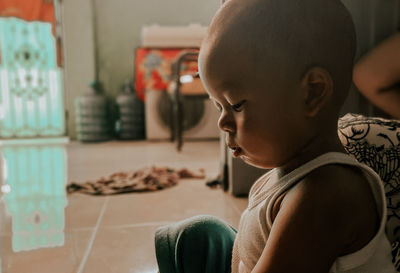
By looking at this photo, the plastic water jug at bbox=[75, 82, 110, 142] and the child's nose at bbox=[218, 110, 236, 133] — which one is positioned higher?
the child's nose at bbox=[218, 110, 236, 133]

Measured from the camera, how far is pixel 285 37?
0.39 m

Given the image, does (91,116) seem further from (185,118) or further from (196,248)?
(196,248)

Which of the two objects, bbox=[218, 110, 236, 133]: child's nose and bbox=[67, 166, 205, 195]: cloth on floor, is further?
bbox=[67, 166, 205, 195]: cloth on floor

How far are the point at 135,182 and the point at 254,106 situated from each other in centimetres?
133

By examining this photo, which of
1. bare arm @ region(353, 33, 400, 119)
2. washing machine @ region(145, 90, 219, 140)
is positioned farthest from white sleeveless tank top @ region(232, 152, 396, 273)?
washing machine @ region(145, 90, 219, 140)

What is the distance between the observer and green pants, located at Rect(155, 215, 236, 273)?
0.67 meters

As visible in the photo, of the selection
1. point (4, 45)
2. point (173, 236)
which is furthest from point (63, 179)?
point (4, 45)

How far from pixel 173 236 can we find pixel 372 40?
876mm

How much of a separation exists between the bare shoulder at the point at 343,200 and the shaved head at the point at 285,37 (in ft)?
0.32

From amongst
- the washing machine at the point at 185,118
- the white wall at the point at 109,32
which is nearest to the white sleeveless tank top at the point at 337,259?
the washing machine at the point at 185,118

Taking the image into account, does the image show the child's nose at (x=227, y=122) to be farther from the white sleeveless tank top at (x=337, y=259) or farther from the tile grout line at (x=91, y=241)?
the tile grout line at (x=91, y=241)

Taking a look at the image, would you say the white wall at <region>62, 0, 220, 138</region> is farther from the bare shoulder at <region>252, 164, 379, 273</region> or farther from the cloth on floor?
the bare shoulder at <region>252, 164, 379, 273</region>

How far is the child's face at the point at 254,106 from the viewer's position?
1.33ft

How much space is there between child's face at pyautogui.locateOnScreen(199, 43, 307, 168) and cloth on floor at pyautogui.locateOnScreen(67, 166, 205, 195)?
1.21 metres
